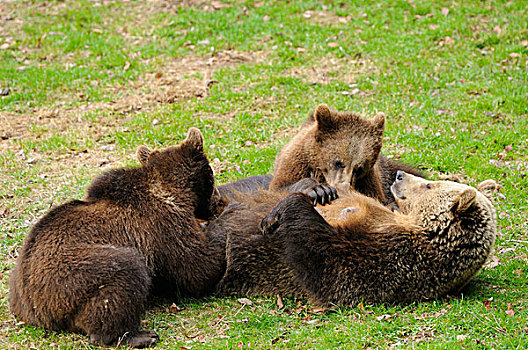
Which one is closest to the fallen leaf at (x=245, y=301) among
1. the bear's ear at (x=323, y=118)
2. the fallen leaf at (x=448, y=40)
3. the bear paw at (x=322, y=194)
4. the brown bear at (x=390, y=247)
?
the brown bear at (x=390, y=247)

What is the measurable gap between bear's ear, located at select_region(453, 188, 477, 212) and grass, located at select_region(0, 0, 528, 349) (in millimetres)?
997

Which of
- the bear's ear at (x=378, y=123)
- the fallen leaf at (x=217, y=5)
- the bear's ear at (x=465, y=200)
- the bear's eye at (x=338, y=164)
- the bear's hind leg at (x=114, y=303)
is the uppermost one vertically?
the fallen leaf at (x=217, y=5)

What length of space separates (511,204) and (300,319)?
4337 mm

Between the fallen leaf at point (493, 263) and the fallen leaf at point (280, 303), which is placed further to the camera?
the fallen leaf at point (493, 263)

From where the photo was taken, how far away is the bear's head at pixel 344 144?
324 inches

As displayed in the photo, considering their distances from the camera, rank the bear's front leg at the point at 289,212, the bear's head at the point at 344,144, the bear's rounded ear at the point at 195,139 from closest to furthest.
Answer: the bear's front leg at the point at 289,212
the bear's rounded ear at the point at 195,139
the bear's head at the point at 344,144

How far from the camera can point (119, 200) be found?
677 centimetres

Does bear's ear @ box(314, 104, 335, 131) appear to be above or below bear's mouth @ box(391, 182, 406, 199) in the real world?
above

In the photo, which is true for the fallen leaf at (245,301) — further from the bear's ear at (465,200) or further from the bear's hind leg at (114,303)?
the bear's ear at (465,200)

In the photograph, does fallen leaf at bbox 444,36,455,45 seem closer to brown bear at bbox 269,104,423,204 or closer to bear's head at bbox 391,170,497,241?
brown bear at bbox 269,104,423,204

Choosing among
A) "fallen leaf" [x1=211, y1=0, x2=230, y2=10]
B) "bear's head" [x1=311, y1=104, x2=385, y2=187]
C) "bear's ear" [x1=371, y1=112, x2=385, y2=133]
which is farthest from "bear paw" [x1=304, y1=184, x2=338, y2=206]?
"fallen leaf" [x1=211, y1=0, x2=230, y2=10]

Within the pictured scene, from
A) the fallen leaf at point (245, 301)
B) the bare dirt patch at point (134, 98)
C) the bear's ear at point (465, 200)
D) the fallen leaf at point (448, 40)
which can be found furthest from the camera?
the fallen leaf at point (448, 40)

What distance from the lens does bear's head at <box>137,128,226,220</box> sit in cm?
699

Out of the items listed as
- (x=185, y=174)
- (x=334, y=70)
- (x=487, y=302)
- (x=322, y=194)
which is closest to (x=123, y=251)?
(x=185, y=174)
